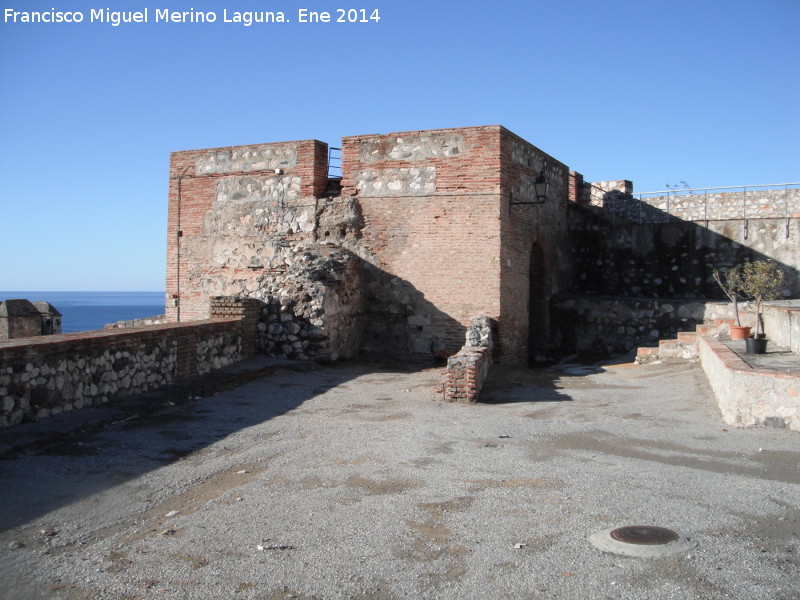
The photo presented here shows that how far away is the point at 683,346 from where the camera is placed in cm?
1312

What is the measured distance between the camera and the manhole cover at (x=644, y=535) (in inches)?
165

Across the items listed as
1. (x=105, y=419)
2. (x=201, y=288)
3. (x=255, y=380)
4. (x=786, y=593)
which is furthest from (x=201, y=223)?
(x=786, y=593)

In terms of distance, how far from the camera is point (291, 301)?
40.8ft

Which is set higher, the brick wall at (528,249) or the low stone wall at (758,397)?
the brick wall at (528,249)

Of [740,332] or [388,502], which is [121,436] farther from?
[740,332]

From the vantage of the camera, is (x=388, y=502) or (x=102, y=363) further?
(x=102, y=363)

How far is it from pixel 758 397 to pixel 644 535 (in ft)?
12.4

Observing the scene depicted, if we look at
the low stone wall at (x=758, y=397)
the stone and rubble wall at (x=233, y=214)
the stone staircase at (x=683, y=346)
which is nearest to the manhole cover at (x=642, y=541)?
the low stone wall at (x=758, y=397)

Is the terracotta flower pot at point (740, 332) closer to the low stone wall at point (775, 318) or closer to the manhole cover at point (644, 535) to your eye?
the low stone wall at point (775, 318)

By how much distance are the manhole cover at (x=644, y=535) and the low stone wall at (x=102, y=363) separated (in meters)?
5.77

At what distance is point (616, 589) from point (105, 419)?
5.77 m

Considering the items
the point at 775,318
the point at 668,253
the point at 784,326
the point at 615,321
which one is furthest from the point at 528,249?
the point at 784,326

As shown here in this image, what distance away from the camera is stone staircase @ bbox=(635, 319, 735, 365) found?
42.6 ft

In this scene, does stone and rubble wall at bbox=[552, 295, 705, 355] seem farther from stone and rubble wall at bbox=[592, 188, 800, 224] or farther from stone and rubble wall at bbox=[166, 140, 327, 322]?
stone and rubble wall at bbox=[166, 140, 327, 322]
